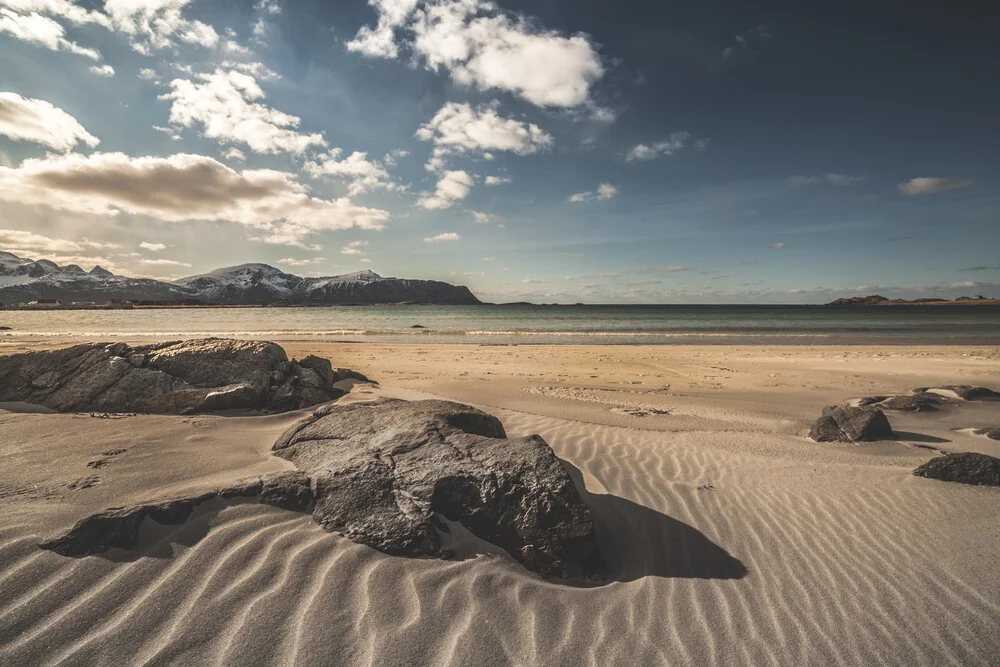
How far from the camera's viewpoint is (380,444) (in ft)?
13.6

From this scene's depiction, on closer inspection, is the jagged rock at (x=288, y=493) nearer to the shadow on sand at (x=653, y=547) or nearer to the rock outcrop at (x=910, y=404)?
the shadow on sand at (x=653, y=547)

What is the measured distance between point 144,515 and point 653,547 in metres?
4.03

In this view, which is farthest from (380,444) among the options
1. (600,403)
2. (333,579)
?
(600,403)

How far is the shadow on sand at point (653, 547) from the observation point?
133 inches

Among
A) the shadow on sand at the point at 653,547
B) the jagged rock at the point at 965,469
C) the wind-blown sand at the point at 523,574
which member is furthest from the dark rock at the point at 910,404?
the shadow on sand at the point at 653,547

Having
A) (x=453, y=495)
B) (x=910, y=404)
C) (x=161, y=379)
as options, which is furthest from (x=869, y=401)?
(x=161, y=379)

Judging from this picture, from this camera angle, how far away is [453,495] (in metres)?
3.53

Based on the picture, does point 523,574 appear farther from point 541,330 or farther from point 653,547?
point 541,330

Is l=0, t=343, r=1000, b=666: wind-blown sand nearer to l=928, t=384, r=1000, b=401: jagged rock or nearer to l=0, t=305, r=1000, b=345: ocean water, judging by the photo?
l=928, t=384, r=1000, b=401: jagged rock

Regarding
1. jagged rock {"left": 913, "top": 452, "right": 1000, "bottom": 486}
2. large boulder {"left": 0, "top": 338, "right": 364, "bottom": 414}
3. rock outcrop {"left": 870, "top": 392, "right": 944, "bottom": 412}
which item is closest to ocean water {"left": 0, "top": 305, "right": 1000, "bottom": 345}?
rock outcrop {"left": 870, "top": 392, "right": 944, "bottom": 412}

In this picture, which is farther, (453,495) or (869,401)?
Result: (869,401)

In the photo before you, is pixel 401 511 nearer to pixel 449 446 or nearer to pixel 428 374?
pixel 449 446

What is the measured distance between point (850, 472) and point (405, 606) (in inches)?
230

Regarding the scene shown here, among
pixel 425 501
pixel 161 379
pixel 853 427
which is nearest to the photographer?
pixel 425 501
